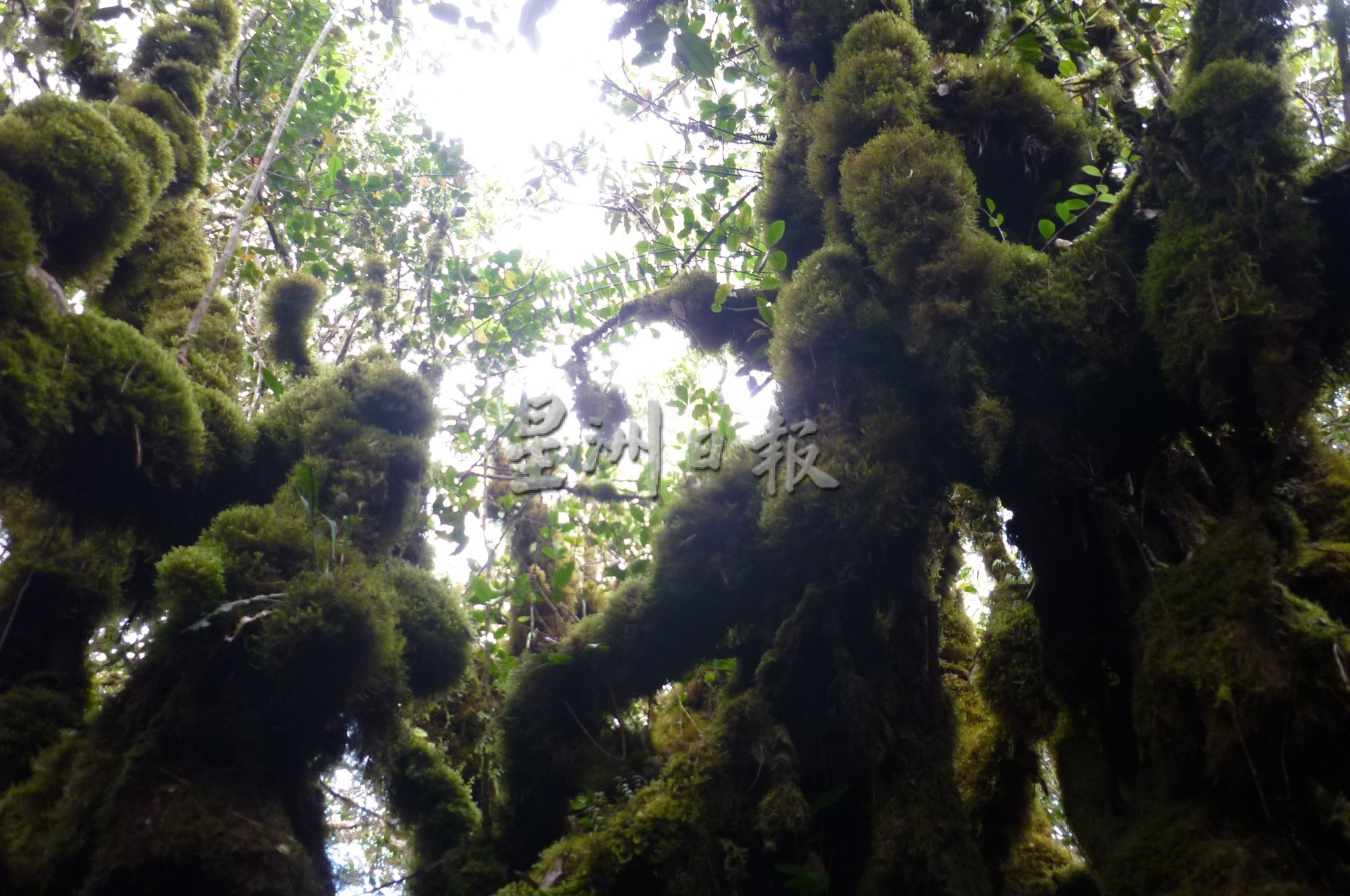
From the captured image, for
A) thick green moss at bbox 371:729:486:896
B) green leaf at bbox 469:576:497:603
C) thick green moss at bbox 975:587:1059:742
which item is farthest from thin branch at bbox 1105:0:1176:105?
thick green moss at bbox 371:729:486:896

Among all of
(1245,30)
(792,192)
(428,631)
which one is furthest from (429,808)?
(1245,30)

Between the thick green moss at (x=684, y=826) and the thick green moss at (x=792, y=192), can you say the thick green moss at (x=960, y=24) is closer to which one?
the thick green moss at (x=792, y=192)

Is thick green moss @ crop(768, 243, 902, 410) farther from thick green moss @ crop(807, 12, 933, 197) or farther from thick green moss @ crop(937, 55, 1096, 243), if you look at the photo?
thick green moss @ crop(937, 55, 1096, 243)

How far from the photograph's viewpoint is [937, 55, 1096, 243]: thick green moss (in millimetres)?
3328

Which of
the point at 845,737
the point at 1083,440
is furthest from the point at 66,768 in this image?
the point at 1083,440

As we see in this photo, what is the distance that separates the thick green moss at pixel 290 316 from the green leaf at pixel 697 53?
2543 mm

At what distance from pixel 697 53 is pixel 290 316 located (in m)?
2.74

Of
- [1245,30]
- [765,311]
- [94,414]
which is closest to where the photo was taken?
[1245,30]

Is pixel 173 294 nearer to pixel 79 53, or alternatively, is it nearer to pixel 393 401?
pixel 79 53

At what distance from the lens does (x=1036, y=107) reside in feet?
11.0

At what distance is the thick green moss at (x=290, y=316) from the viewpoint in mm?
3920

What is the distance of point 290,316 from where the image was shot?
→ 13.0ft

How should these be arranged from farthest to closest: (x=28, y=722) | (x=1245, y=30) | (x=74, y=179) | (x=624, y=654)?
(x=624, y=654) < (x=74, y=179) < (x=28, y=722) < (x=1245, y=30)

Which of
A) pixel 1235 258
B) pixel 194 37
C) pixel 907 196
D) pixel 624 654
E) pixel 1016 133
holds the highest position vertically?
pixel 194 37
